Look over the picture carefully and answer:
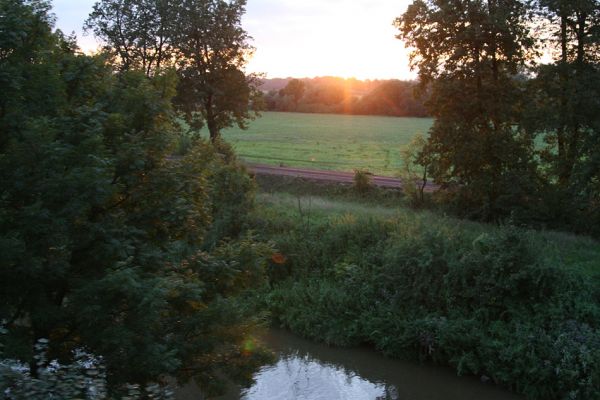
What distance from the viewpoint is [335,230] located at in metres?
22.2

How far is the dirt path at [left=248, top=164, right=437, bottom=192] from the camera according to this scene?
32844 mm

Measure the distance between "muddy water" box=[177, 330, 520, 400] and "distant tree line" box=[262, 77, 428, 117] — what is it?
71339 mm

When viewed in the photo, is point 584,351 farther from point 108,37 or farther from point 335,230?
point 108,37

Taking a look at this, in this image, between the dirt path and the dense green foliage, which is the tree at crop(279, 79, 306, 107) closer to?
the dirt path

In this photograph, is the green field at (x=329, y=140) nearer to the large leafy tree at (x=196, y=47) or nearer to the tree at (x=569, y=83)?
the large leafy tree at (x=196, y=47)

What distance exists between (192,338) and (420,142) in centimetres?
1951

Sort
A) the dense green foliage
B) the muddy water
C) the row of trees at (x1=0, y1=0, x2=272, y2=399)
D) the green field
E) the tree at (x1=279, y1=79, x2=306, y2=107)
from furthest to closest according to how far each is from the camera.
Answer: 1. the tree at (x1=279, y1=79, x2=306, y2=107)
2. the green field
3. the muddy water
4. the dense green foliage
5. the row of trees at (x1=0, y1=0, x2=272, y2=399)

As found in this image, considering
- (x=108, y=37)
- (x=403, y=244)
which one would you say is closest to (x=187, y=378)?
(x=403, y=244)

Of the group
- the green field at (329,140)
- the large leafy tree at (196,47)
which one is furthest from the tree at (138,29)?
the green field at (329,140)

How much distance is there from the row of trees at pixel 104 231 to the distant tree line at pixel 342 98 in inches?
3065

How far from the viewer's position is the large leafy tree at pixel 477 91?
23.9 meters

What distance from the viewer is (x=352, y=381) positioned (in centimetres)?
1575

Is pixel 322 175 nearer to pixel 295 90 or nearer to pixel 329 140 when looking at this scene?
pixel 329 140

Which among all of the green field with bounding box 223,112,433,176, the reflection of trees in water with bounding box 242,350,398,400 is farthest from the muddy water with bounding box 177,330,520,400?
the green field with bounding box 223,112,433,176
